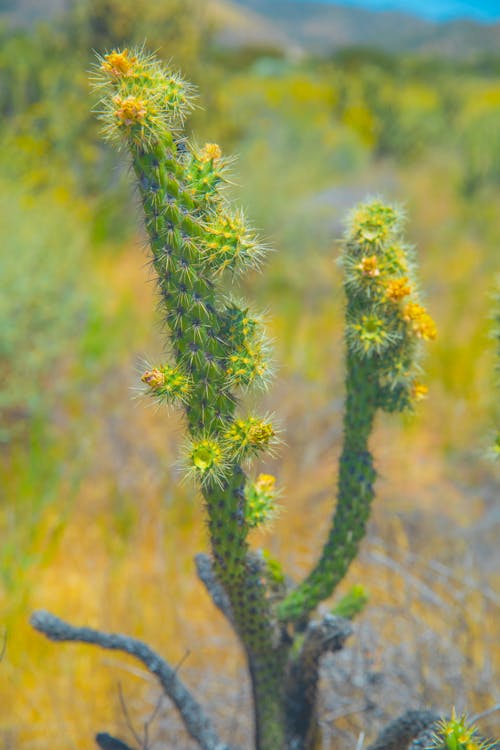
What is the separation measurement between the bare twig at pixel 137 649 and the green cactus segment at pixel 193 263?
467 mm

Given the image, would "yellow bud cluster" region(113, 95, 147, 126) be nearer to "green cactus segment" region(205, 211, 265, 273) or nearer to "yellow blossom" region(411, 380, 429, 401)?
"green cactus segment" region(205, 211, 265, 273)

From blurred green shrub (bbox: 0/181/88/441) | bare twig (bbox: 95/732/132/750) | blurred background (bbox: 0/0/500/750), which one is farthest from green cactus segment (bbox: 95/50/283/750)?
blurred green shrub (bbox: 0/181/88/441)

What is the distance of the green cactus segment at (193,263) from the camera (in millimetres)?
1248

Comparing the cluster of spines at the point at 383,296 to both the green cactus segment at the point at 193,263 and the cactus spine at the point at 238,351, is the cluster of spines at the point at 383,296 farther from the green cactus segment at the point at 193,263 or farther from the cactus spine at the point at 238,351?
the green cactus segment at the point at 193,263

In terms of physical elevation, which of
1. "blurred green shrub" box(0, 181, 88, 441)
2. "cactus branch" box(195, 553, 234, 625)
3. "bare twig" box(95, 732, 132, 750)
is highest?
"blurred green shrub" box(0, 181, 88, 441)

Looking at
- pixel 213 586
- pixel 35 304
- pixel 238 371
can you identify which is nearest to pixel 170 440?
pixel 35 304

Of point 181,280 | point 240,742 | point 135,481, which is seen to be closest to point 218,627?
point 240,742

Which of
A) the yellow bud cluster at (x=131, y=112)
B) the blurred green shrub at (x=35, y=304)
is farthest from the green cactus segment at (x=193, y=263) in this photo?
the blurred green shrub at (x=35, y=304)

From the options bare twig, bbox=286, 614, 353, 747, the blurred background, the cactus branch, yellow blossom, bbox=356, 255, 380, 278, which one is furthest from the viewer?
the blurred background

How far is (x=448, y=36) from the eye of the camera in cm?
16400

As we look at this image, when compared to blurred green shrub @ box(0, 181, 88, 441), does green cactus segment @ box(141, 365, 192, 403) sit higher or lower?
lower

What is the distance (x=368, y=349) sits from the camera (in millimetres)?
1565

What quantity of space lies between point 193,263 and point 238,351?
0.67 feet

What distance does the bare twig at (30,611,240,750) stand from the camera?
1.69 m
